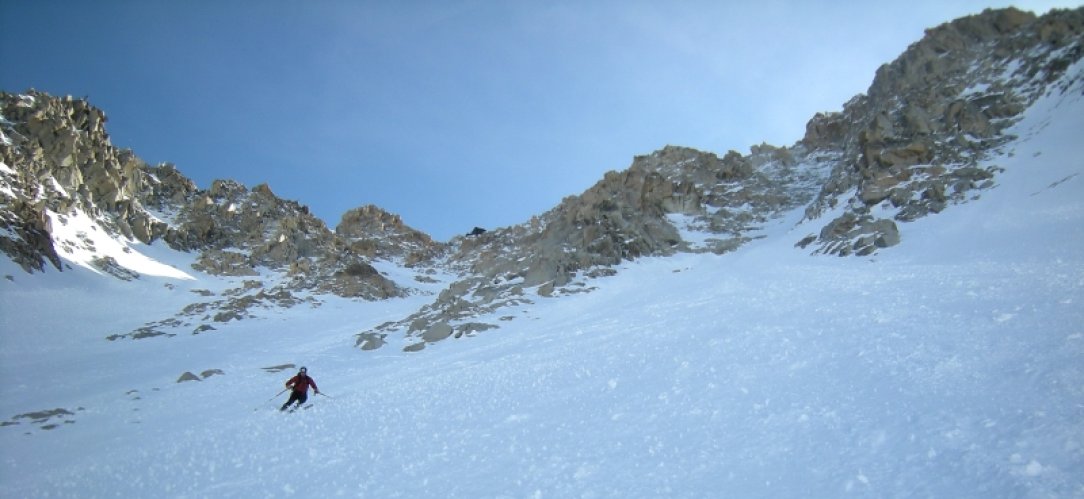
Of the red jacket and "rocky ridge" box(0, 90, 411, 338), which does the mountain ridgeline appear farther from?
the red jacket

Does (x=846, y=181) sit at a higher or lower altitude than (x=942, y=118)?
lower

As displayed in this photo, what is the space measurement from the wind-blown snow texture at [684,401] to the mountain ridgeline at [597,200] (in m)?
10.4

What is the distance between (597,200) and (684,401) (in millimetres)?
57786

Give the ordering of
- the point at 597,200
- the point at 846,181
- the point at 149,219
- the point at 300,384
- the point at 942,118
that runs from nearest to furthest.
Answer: the point at 300,384
the point at 942,118
the point at 846,181
the point at 597,200
the point at 149,219

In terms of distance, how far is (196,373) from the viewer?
103 ft

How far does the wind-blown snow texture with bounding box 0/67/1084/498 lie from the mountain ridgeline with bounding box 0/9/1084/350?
1039 centimetres

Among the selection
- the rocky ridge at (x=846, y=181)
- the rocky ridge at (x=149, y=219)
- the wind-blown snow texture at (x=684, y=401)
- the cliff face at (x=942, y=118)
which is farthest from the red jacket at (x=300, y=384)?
the cliff face at (x=942, y=118)

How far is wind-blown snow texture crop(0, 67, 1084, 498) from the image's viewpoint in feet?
28.0

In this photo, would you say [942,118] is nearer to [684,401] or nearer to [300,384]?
[684,401]

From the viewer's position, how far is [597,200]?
69.3m

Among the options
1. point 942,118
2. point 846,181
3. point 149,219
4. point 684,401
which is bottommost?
point 684,401

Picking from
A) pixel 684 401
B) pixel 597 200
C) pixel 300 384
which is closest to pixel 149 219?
pixel 597 200

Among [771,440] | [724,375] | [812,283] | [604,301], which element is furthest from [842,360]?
[604,301]

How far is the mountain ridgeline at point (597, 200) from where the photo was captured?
46.3 metres
